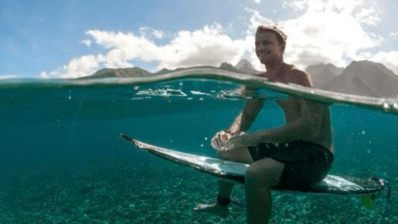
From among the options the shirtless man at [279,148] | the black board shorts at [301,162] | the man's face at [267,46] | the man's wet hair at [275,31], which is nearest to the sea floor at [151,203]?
the shirtless man at [279,148]

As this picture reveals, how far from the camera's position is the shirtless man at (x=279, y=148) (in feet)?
12.8

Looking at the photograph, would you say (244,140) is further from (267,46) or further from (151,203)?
(151,203)

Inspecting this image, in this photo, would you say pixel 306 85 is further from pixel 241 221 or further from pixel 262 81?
pixel 241 221

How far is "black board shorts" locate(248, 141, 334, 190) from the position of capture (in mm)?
4090

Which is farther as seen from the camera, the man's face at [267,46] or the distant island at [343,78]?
the distant island at [343,78]

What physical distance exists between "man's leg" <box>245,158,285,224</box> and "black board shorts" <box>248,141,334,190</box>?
24 cm

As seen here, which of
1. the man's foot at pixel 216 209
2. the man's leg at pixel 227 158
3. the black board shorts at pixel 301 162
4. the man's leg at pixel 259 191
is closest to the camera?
the man's leg at pixel 259 191

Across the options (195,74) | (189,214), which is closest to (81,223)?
(189,214)

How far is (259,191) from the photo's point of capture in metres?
3.89

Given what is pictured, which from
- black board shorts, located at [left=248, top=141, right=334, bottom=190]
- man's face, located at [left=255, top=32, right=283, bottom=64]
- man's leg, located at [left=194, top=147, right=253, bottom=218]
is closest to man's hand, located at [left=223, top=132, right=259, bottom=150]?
black board shorts, located at [left=248, top=141, right=334, bottom=190]

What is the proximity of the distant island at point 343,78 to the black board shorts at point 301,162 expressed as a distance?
1.66 m

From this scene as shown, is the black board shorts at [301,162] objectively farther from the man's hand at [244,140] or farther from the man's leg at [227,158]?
the man's leg at [227,158]

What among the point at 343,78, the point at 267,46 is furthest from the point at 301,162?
the point at 343,78

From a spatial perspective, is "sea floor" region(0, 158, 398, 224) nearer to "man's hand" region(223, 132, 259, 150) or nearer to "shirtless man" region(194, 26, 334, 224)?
"shirtless man" region(194, 26, 334, 224)
